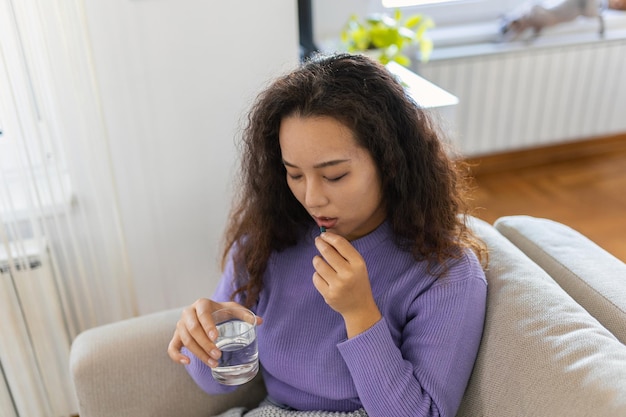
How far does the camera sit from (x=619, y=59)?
3059 mm

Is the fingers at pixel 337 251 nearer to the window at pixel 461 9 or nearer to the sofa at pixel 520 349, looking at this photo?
the sofa at pixel 520 349

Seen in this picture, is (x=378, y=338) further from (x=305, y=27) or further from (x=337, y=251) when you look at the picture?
(x=305, y=27)

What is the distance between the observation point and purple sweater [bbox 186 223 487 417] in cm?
100

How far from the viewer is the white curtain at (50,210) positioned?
4.36ft

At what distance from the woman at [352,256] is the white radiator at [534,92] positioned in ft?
5.76

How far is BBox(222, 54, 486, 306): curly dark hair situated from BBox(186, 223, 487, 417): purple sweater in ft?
0.12

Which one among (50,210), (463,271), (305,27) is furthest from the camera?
(305,27)

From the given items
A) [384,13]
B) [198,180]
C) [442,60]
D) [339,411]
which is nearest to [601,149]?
[442,60]

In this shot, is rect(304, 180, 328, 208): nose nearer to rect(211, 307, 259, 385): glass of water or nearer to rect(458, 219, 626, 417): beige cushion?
rect(211, 307, 259, 385): glass of water

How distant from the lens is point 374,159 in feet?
3.40

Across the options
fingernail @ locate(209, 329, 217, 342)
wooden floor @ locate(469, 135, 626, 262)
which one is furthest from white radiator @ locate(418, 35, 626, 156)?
fingernail @ locate(209, 329, 217, 342)

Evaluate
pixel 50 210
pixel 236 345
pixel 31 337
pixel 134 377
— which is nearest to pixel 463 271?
pixel 236 345

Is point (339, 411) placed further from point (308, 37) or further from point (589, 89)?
point (589, 89)

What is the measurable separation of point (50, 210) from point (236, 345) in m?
0.65
